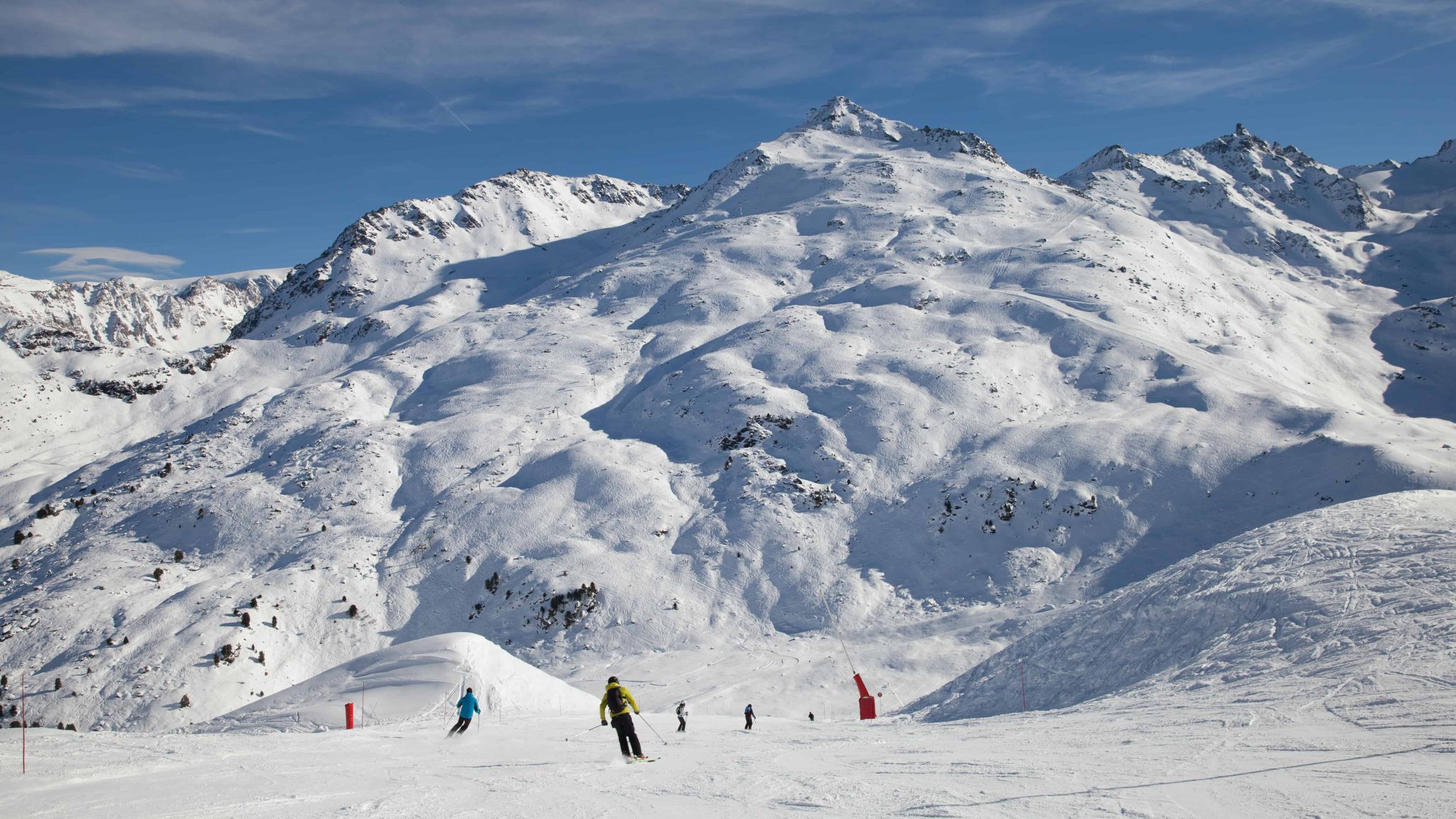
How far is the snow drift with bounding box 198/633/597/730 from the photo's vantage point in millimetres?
20547

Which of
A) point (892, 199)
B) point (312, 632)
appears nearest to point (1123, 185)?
point (892, 199)

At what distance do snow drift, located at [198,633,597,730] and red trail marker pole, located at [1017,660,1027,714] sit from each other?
1231 centimetres

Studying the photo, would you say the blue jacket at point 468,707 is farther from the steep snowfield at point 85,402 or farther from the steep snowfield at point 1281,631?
the steep snowfield at point 85,402

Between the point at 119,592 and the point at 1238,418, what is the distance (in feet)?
235

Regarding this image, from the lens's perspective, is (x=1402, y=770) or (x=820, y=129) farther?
(x=820, y=129)

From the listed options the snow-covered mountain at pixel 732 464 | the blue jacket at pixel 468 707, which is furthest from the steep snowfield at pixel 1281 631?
the snow-covered mountain at pixel 732 464

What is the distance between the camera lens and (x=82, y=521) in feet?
191

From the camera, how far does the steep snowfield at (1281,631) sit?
1538 cm

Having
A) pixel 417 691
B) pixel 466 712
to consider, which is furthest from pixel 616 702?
pixel 417 691

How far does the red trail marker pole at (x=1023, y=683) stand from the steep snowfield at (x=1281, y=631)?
0.28 ft

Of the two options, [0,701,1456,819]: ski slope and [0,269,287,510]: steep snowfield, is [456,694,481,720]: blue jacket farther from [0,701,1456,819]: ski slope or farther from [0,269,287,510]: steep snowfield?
[0,269,287,510]: steep snowfield

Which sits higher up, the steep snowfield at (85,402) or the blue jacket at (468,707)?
the steep snowfield at (85,402)

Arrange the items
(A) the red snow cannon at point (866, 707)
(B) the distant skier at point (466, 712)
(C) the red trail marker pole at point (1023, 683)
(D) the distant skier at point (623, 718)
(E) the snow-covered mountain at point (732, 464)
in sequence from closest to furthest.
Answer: (D) the distant skier at point (623, 718) → (B) the distant skier at point (466, 712) → (C) the red trail marker pole at point (1023, 683) → (A) the red snow cannon at point (866, 707) → (E) the snow-covered mountain at point (732, 464)

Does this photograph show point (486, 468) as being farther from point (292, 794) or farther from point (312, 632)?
point (292, 794)
